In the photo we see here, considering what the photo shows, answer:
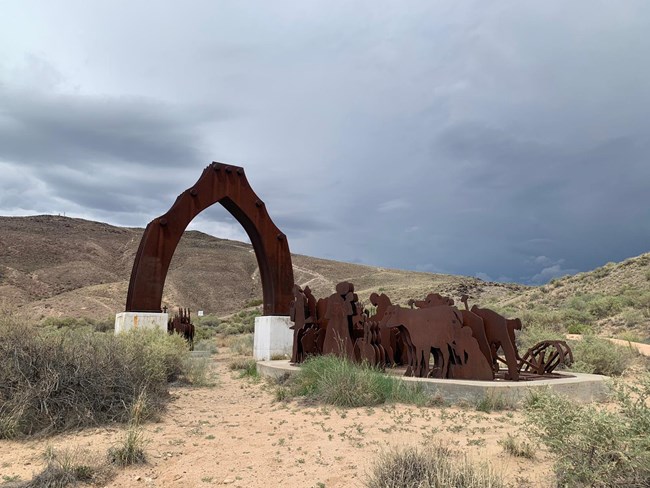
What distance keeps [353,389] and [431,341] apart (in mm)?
2155

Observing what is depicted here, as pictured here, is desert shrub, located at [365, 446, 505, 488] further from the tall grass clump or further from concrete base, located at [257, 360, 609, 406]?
concrete base, located at [257, 360, 609, 406]

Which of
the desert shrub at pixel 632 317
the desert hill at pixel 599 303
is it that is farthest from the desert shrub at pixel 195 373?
the desert shrub at pixel 632 317

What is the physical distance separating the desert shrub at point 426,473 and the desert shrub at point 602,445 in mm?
551

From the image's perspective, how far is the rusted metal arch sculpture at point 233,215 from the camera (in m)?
14.3

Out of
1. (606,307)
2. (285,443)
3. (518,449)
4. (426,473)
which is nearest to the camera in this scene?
(426,473)

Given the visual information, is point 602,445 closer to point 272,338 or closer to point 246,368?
point 246,368

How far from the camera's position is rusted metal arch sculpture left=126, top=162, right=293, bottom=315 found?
14.3 m

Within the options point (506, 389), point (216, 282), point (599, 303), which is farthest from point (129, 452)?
point (216, 282)

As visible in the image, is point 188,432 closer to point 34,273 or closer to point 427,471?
point 427,471

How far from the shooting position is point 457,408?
25.9 ft

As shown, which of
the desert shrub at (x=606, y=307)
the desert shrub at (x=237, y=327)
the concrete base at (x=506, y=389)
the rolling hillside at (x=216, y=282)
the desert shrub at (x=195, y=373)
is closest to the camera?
the concrete base at (x=506, y=389)

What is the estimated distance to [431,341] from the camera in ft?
31.5

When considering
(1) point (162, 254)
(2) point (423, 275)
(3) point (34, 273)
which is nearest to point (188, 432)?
(1) point (162, 254)

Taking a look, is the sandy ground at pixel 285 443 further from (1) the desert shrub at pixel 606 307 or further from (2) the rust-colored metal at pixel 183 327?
(1) the desert shrub at pixel 606 307
